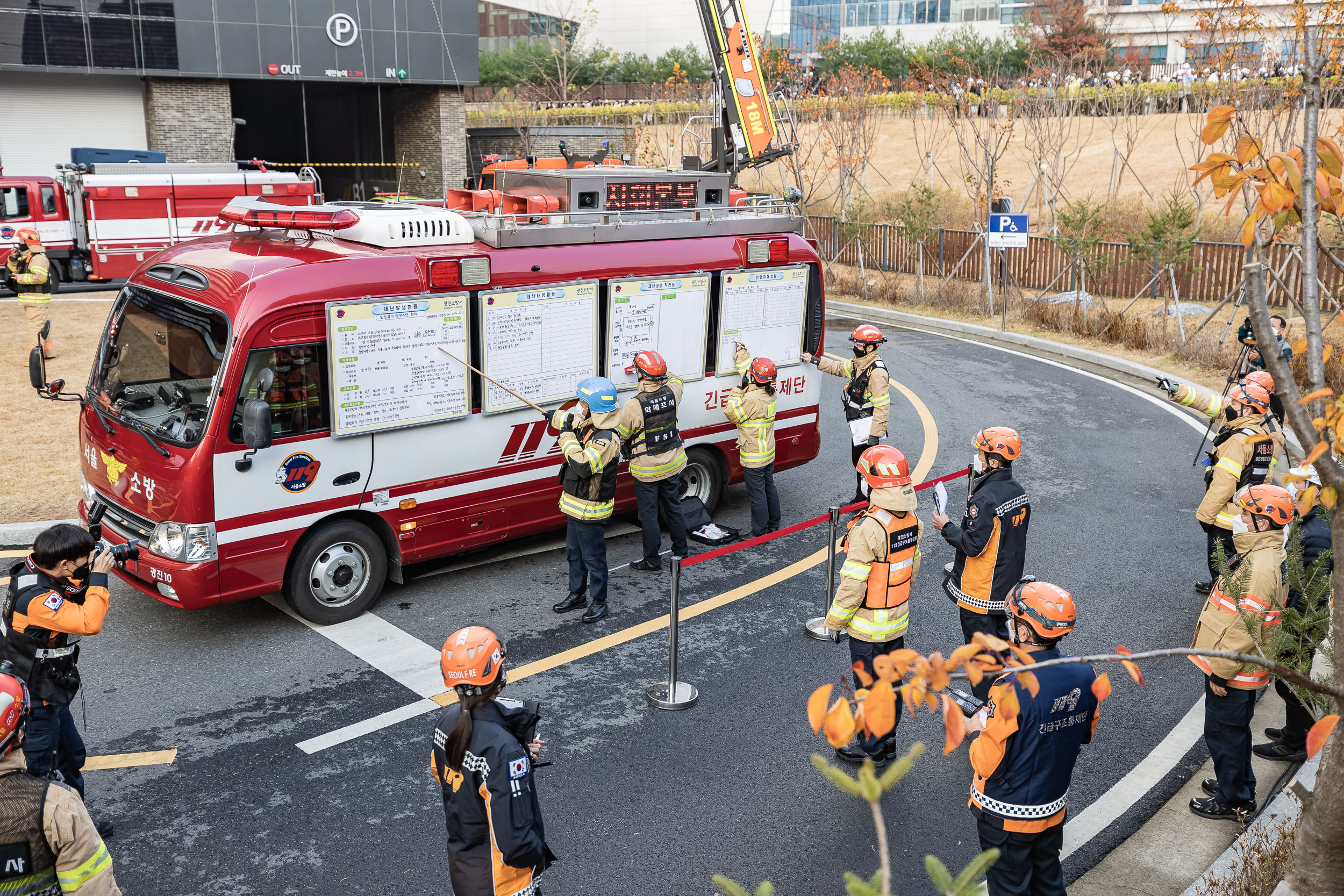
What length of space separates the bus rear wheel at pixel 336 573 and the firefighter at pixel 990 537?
4296mm

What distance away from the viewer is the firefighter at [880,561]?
6.06 meters

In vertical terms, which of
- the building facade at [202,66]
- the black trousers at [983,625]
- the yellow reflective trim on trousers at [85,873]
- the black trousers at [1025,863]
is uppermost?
the building facade at [202,66]

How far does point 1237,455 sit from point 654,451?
443cm

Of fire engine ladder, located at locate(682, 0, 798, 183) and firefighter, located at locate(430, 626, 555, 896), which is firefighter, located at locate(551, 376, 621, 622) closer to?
firefighter, located at locate(430, 626, 555, 896)

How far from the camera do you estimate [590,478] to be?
8.12 metres

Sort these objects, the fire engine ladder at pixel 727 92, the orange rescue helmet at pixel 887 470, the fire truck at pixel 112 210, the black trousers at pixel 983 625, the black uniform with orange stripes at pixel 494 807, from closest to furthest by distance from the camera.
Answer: the black uniform with orange stripes at pixel 494 807, the orange rescue helmet at pixel 887 470, the black trousers at pixel 983 625, the fire engine ladder at pixel 727 92, the fire truck at pixel 112 210

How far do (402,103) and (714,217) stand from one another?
31986 mm

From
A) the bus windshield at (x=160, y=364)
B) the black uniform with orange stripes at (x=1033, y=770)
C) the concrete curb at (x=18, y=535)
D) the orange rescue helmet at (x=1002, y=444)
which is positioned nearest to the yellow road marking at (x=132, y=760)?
the bus windshield at (x=160, y=364)

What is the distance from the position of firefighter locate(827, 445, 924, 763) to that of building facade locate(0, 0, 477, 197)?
31858 mm

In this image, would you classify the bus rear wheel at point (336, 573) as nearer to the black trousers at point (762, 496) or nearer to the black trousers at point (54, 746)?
the black trousers at point (54, 746)

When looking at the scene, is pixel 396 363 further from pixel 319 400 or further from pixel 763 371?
pixel 763 371

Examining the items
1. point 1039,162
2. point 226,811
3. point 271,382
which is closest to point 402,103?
point 1039,162

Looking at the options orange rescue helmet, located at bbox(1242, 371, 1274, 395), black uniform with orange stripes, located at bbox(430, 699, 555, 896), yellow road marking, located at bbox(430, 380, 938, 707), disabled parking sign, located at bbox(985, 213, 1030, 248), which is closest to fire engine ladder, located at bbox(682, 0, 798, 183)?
disabled parking sign, located at bbox(985, 213, 1030, 248)

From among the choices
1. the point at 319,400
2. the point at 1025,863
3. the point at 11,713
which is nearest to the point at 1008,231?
the point at 319,400
